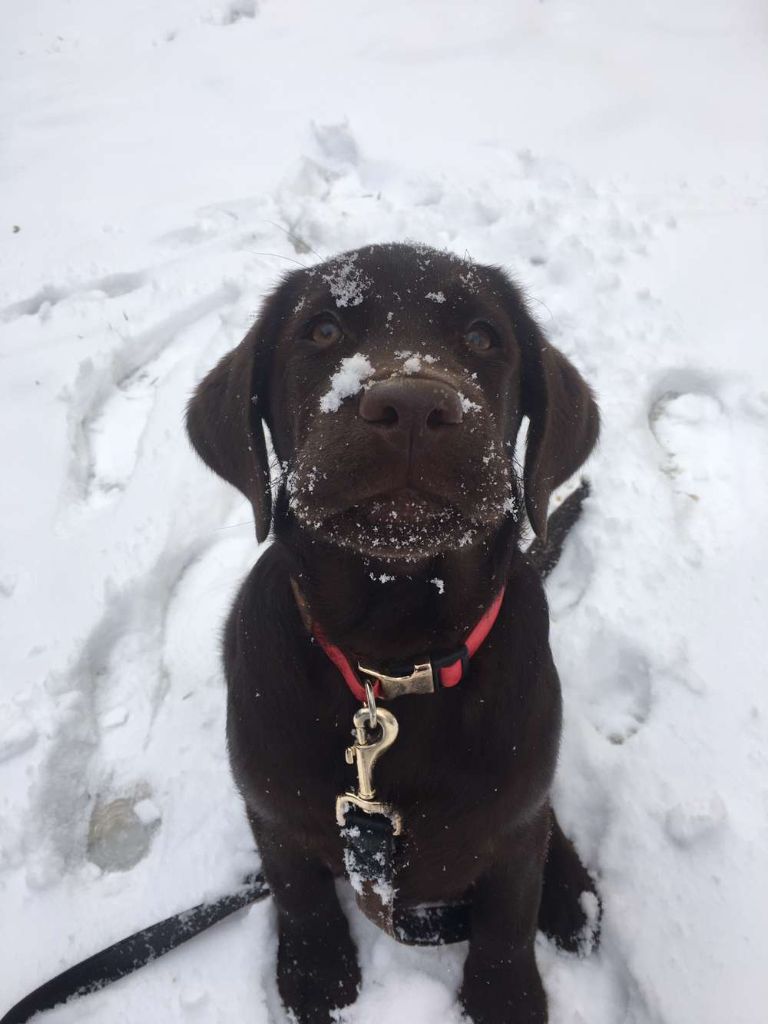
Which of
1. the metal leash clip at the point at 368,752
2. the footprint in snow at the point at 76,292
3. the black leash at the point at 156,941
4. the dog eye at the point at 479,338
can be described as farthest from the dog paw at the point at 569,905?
the footprint in snow at the point at 76,292

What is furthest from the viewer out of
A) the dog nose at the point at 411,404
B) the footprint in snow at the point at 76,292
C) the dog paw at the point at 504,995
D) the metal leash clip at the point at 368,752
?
the footprint in snow at the point at 76,292

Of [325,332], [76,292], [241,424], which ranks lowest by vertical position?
[76,292]

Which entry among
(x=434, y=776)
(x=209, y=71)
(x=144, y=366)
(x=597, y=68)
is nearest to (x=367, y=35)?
(x=209, y=71)

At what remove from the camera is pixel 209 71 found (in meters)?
6.32

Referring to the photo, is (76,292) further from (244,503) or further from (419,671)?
(419,671)

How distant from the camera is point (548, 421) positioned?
1695 millimetres

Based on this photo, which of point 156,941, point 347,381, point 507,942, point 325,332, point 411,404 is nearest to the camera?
point 411,404

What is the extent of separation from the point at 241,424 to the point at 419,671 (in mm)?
728

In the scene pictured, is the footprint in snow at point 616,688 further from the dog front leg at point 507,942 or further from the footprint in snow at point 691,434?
the footprint in snow at point 691,434

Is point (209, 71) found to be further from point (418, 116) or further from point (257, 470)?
point (257, 470)

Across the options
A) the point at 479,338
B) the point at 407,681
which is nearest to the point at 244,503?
the point at 479,338

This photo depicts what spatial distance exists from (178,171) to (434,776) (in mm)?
5161

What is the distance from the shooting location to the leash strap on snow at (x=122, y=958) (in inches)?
69.2

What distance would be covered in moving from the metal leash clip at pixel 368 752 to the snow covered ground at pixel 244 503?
739mm
